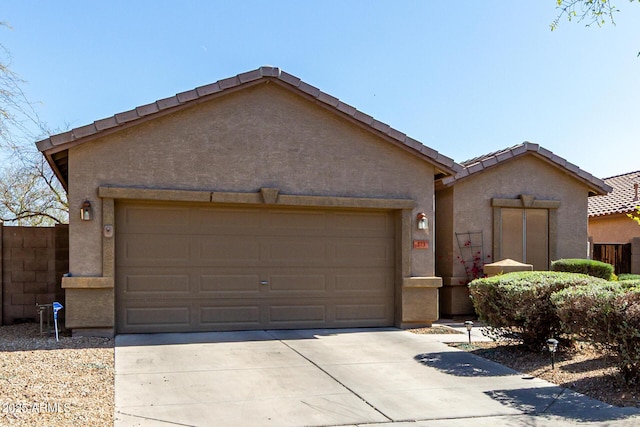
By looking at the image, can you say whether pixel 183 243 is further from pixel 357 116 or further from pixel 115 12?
pixel 115 12

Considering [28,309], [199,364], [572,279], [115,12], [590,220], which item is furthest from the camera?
[590,220]

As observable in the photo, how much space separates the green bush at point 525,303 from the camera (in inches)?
340

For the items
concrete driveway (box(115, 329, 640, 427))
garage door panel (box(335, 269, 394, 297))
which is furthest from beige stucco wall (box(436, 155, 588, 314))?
concrete driveway (box(115, 329, 640, 427))

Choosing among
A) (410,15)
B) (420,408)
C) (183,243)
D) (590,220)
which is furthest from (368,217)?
(590,220)

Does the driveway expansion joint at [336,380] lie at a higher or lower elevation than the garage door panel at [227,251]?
lower

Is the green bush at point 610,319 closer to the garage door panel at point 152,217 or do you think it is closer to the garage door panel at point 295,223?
the garage door panel at point 295,223

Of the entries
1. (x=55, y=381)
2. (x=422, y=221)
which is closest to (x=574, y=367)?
(x=422, y=221)

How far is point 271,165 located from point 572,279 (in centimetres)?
542

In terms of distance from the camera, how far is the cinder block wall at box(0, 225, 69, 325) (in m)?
11.2

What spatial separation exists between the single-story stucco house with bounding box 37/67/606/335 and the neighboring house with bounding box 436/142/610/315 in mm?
2330

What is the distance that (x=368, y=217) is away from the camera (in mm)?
11703

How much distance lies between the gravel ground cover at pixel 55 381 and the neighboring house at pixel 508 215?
26.3 ft

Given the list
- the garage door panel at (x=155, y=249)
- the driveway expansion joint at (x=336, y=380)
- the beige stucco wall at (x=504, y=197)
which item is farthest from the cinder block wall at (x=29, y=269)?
Answer: the beige stucco wall at (x=504, y=197)

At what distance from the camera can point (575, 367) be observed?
8211 millimetres
